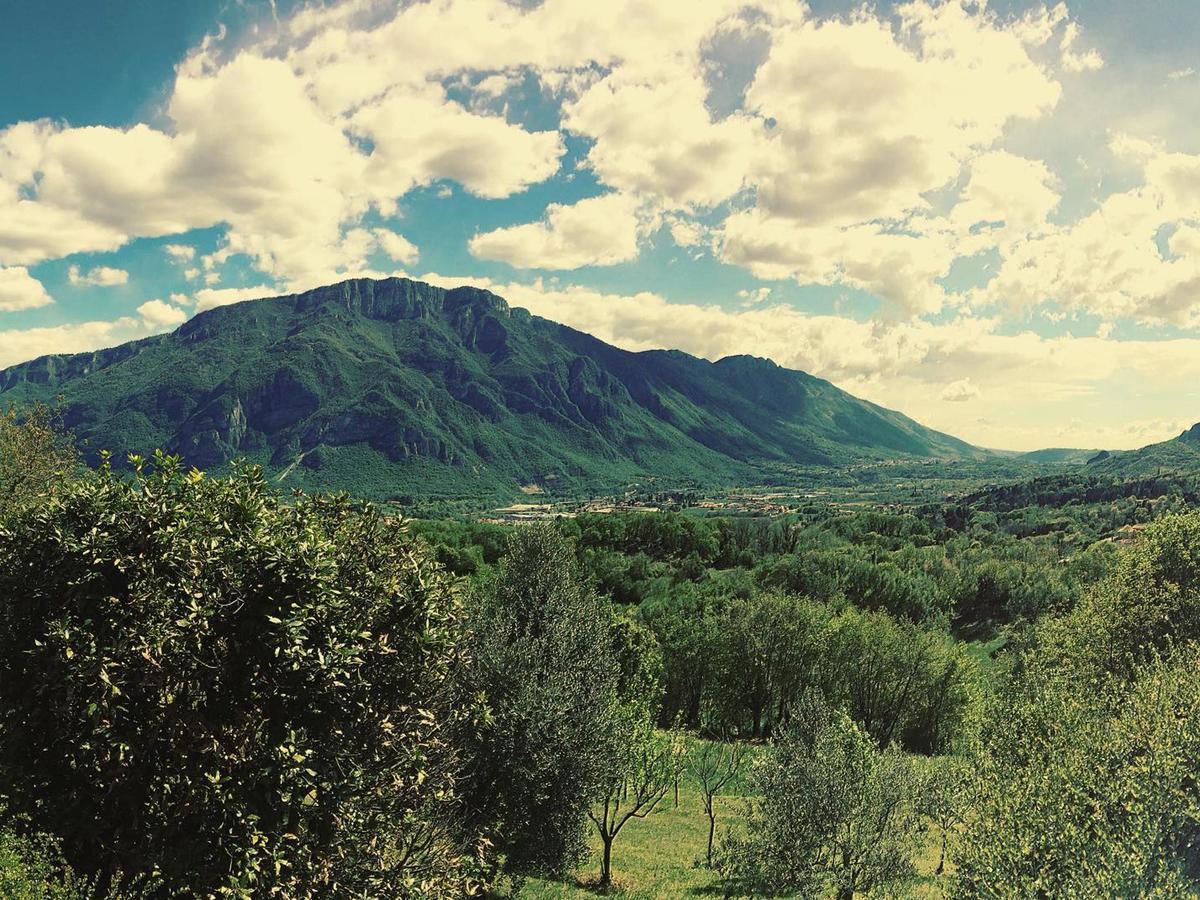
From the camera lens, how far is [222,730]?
13938 mm

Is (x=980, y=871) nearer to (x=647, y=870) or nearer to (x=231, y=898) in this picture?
(x=647, y=870)

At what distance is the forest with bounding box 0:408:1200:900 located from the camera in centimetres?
1350

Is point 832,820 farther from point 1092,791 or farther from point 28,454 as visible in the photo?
point 28,454

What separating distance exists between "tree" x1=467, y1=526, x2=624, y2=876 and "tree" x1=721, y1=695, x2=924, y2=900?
26.0ft

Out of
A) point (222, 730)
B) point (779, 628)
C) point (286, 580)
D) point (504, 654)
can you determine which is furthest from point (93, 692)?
point (779, 628)

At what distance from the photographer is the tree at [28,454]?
48.7 metres

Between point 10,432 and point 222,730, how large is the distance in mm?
56068

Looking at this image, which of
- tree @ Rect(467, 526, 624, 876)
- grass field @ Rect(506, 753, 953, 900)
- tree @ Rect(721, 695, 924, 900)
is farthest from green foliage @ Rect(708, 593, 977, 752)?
tree @ Rect(467, 526, 624, 876)

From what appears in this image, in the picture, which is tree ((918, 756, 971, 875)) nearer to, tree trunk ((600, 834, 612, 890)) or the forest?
the forest

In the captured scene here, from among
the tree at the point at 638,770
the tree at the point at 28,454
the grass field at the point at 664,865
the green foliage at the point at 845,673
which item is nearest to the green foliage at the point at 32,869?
the tree at the point at 638,770

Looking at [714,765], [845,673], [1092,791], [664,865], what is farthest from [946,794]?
[845,673]

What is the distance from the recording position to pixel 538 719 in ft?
78.6

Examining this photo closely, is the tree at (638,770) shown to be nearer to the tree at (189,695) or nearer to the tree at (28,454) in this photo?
the tree at (189,695)

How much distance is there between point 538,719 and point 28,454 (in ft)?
178
